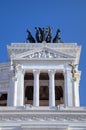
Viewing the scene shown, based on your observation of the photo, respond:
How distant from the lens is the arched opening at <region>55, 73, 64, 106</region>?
65.1 meters

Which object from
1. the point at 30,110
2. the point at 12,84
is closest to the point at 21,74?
the point at 12,84

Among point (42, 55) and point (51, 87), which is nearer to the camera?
point (51, 87)

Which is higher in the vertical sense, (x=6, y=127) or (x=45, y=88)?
→ (x=45, y=88)

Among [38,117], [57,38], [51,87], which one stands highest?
[57,38]

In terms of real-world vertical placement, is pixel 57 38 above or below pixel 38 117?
above

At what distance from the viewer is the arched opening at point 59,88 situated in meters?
65.1

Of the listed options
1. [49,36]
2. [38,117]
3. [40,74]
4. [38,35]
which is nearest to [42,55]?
[40,74]

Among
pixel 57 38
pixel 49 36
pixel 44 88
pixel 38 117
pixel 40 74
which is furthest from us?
pixel 49 36

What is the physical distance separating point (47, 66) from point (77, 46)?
206 inches

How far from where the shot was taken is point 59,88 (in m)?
67.6

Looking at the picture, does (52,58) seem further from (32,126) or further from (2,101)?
(32,126)

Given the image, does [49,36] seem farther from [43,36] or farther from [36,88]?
[36,88]

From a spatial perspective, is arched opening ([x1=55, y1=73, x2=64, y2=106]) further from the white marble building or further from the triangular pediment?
the triangular pediment

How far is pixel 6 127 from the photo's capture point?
46.1 meters
